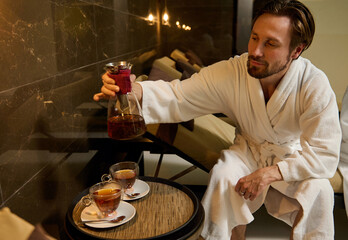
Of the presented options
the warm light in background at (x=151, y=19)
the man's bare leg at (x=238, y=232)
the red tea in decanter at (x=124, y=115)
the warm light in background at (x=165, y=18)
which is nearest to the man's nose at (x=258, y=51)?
the red tea in decanter at (x=124, y=115)

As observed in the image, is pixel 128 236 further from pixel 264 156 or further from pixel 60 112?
pixel 264 156

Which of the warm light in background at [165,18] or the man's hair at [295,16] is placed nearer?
the man's hair at [295,16]

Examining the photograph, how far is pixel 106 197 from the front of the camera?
1152 millimetres

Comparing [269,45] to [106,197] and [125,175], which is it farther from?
[106,197]

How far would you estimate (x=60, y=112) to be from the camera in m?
1.58

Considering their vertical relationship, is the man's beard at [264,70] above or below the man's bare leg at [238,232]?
above

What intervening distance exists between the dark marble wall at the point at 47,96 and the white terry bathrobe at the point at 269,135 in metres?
0.40

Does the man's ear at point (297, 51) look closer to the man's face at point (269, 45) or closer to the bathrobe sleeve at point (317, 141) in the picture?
the man's face at point (269, 45)

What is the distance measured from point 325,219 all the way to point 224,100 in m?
0.79

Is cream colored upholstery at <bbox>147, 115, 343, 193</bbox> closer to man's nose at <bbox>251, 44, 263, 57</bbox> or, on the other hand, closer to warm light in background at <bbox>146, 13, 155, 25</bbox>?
man's nose at <bbox>251, 44, 263, 57</bbox>

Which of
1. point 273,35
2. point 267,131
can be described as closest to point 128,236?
point 267,131

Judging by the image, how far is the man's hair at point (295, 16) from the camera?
164 cm

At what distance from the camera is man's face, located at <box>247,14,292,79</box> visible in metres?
1.62

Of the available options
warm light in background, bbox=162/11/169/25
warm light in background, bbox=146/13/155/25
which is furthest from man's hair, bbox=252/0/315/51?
warm light in background, bbox=162/11/169/25
